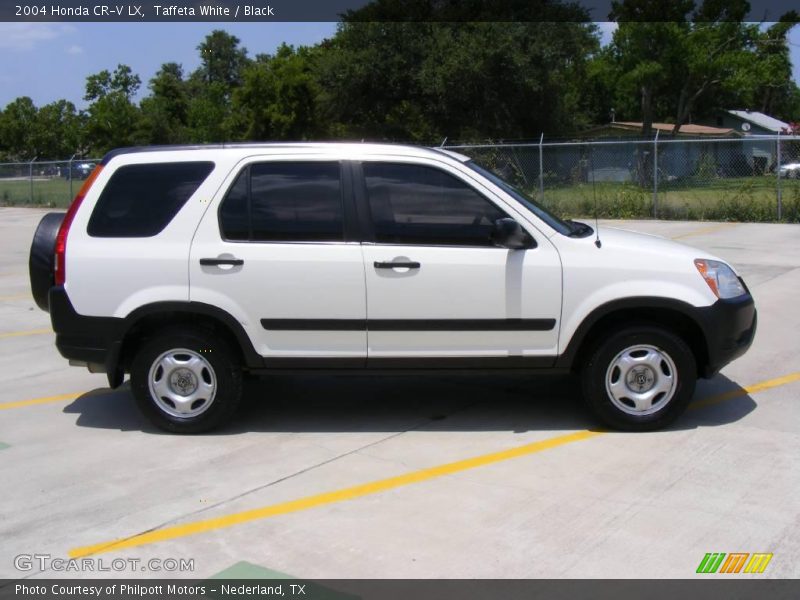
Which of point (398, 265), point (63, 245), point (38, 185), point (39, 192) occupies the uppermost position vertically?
point (38, 185)

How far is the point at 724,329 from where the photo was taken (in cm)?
579

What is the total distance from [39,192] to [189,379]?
103ft

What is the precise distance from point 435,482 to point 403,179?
199cm

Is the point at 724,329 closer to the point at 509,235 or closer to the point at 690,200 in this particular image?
the point at 509,235

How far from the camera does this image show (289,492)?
5.07 meters

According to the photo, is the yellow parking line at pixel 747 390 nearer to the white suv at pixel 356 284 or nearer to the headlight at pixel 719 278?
the white suv at pixel 356 284

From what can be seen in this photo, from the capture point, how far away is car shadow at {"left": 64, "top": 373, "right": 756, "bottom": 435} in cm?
625

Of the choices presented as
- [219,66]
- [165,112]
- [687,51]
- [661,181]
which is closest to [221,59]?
[219,66]

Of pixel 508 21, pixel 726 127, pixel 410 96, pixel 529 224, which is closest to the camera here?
pixel 529 224

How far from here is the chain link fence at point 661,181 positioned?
67.7 ft
